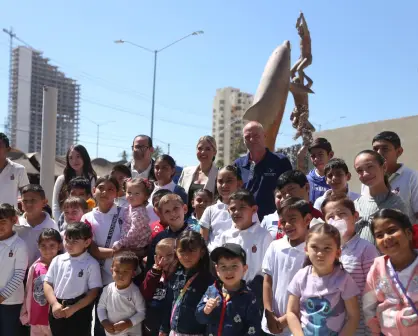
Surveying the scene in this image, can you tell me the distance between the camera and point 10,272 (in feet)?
14.5

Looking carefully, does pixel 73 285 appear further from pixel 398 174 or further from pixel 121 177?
pixel 398 174

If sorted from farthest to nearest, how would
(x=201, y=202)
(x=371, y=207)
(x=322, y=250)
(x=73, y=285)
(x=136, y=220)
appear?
(x=201, y=202) → (x=136, y=220) → (x=73, y=285) → (x=371, y=207) → (x=322, y=250)

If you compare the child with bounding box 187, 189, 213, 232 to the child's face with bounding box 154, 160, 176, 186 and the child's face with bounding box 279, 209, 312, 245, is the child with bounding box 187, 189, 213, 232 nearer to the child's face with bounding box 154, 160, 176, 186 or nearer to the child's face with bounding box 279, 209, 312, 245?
the child's face with bounding box 154, 160, 176, 186

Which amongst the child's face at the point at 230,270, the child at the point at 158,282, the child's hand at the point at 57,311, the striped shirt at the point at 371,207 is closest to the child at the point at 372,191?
the striped shirt at the point at 371,207

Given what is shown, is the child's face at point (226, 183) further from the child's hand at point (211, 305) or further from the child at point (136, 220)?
the child's hand at point (211, 305)

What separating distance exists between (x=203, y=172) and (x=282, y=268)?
7.30ft

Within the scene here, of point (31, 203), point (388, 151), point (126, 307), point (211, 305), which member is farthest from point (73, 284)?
point (388, 151)

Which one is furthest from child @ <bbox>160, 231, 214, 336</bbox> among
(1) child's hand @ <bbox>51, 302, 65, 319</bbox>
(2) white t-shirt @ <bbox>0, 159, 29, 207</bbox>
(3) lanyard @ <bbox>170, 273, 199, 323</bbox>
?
(2) white t-shirt @ <bbox>0, 159, 29, 207</bbox>

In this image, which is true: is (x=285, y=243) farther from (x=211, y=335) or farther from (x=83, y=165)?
(x=83, y=165)

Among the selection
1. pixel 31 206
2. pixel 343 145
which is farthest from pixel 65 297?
pixel 343 145

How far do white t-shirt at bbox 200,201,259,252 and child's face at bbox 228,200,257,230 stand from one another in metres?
0.28

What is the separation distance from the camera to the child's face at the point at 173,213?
13.5 ft

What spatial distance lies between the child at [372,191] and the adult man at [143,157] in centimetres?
268

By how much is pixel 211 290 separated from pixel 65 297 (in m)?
1.43
